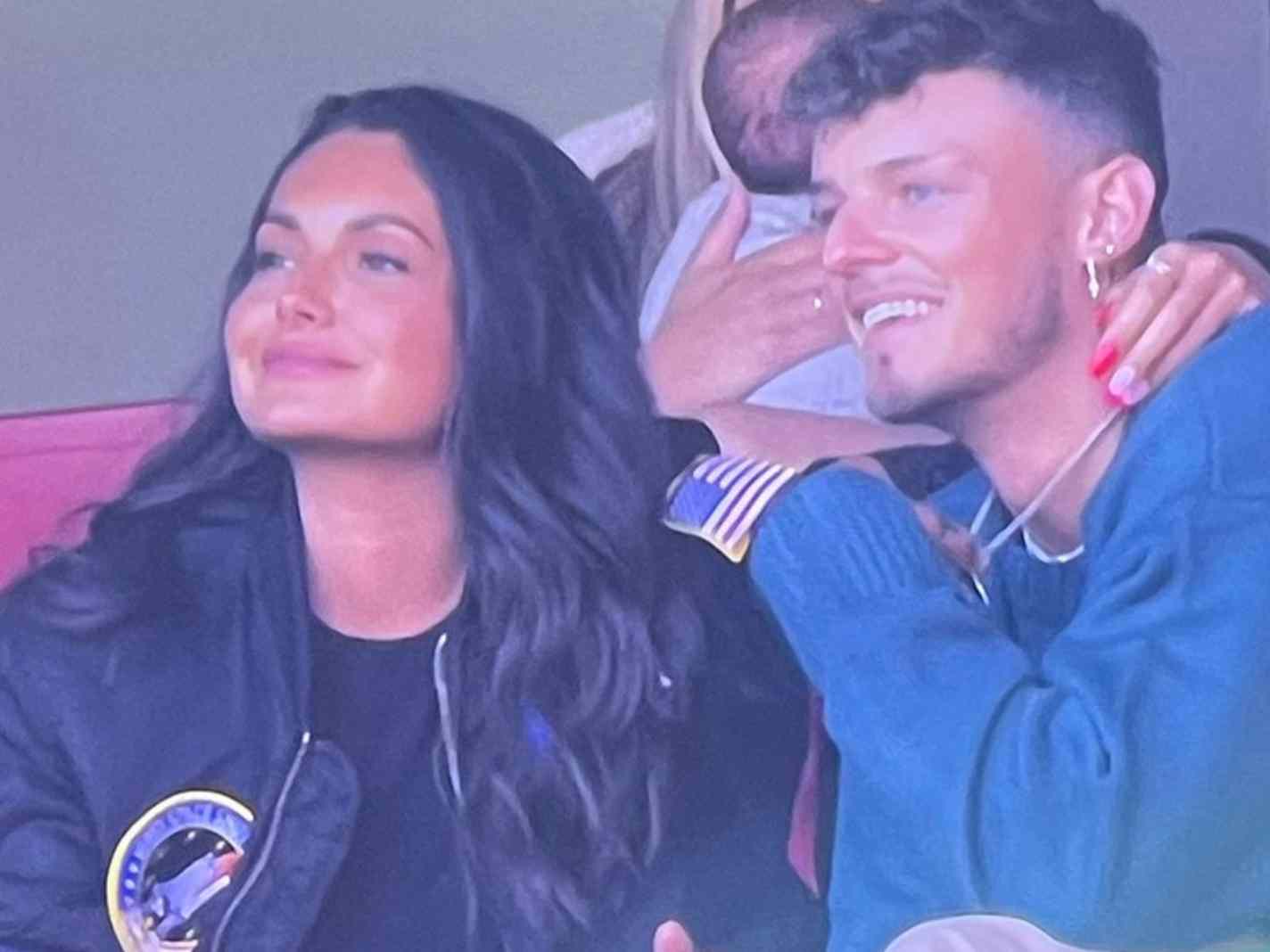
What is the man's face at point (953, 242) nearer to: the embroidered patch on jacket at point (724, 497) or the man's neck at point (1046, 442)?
the man's neck at point (1046, 442)

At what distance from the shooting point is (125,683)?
1630 mm

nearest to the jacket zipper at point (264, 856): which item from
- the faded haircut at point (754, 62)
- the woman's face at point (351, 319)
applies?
the woman's face at point (351, 319)

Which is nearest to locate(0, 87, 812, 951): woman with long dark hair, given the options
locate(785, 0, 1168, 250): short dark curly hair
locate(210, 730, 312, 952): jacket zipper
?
locate(210, 730, 312, 952): jacket zipper

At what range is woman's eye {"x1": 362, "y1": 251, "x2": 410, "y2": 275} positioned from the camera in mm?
1683

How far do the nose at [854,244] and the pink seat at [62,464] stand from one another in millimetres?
547

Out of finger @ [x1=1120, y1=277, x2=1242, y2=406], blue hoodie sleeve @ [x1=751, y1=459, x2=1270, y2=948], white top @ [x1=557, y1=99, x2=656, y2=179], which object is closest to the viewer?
blue hoodie sleeve @ [x1=751, y1=459, x2=1270, y2=948]

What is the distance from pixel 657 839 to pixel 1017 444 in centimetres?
42

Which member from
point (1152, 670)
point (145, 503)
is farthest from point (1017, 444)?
point (145, 503)

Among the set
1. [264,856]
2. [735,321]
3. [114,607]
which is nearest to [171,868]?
[264,856]

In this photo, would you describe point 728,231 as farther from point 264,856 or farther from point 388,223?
point 264,856

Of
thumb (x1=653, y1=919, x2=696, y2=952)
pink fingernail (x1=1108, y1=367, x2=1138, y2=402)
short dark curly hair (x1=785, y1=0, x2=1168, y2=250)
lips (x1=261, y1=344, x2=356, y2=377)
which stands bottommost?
thumb (x1=653, y1=919, x2=696, y2=952)

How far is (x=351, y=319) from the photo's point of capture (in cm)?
167

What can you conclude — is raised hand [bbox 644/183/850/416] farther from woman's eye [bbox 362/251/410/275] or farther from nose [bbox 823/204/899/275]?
woman's eye [bbox 362/251/410/275]

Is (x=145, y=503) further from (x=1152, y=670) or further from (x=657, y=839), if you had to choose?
(x=1152, y=670)
